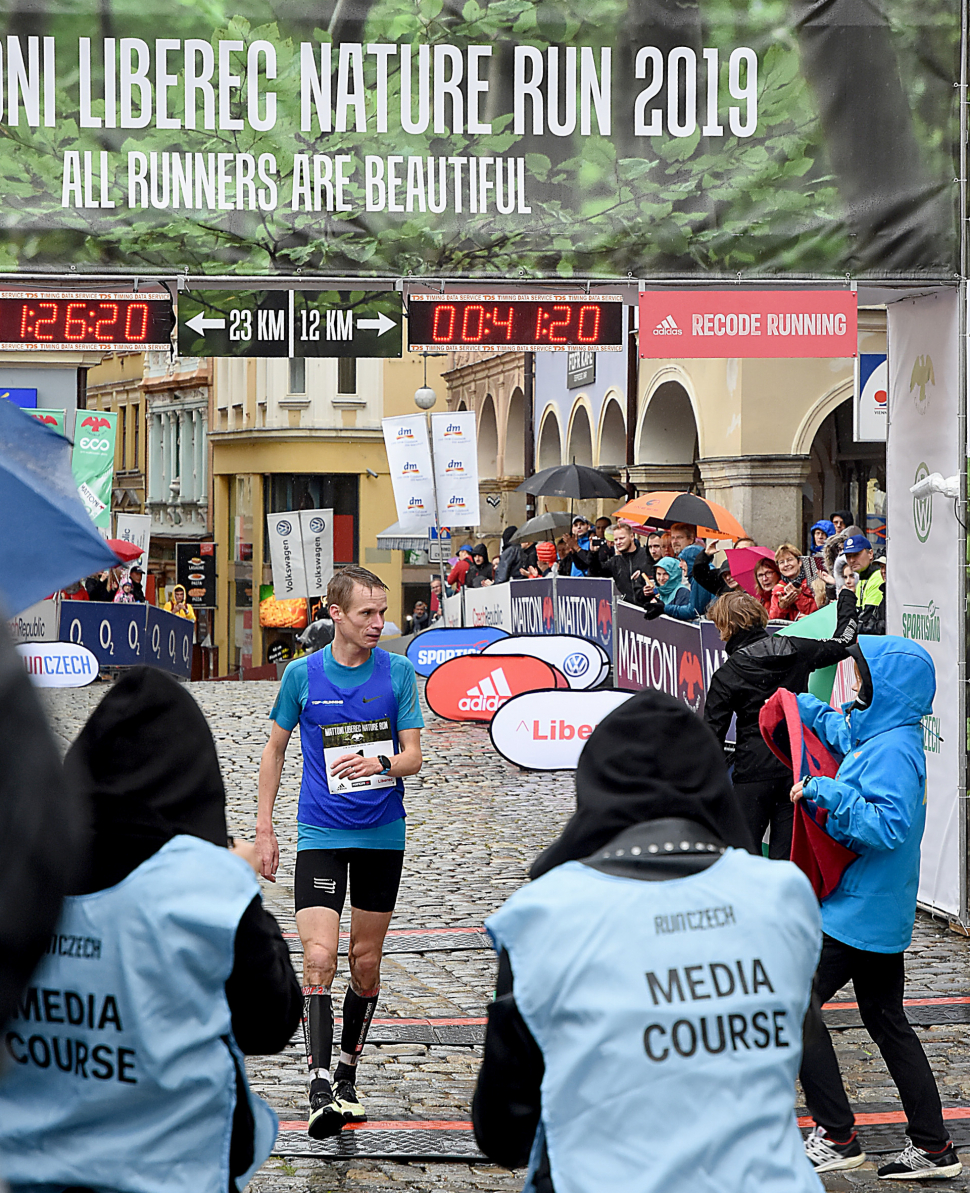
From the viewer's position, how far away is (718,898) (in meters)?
2.72

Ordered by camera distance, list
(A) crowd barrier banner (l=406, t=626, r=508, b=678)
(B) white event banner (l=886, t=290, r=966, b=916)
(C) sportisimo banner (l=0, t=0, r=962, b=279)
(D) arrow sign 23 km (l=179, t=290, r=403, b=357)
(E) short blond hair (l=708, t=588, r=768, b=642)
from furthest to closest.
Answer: (A) crowd barrier banner (l=406, t=626, r=508, b=678) → (B) white event banner (l=886, t=290, r=966, b=916) → (D) arrow sign 23 km (l=179, t=290, r=403, b=357) → (E) short blond hair (l=708, t=588, r=768, b=642) → (C) sportisimo banner (l=0, t=0, r=962, b=279)

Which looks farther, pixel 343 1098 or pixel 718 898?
pixel 343 1098

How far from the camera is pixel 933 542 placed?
377 inches

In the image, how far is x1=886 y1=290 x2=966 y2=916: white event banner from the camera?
9.31 meters

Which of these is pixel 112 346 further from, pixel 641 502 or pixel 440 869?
pixel 641 502

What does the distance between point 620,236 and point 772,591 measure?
5349mm

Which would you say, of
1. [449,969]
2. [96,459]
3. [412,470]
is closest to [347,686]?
[449,969]

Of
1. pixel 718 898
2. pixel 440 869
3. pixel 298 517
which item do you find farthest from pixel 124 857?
pixel 298 517

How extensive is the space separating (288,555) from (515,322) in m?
14.6

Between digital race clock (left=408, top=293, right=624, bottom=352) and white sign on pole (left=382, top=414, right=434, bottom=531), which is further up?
digital race clock (left=408, top=293, right=624, bottom=352)

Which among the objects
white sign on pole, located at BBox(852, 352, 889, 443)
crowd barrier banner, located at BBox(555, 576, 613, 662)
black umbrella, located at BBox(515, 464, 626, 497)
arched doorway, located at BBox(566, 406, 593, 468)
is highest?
arched doorway, located at BBox(566, 406, 593, 468)

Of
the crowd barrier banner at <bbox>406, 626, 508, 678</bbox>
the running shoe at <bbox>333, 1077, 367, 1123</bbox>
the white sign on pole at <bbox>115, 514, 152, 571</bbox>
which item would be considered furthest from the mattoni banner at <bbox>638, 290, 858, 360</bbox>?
the white sign on pole at <bbox>115, 514, 152, 571</bbox>

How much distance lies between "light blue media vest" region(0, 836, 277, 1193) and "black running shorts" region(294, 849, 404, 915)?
3228 mm

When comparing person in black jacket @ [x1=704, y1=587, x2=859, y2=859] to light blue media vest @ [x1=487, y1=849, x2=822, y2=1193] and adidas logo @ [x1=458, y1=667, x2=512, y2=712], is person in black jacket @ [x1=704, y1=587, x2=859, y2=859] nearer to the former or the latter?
light blue media vest @ [x1=487, y1=849, x2=822, y2=1193]
